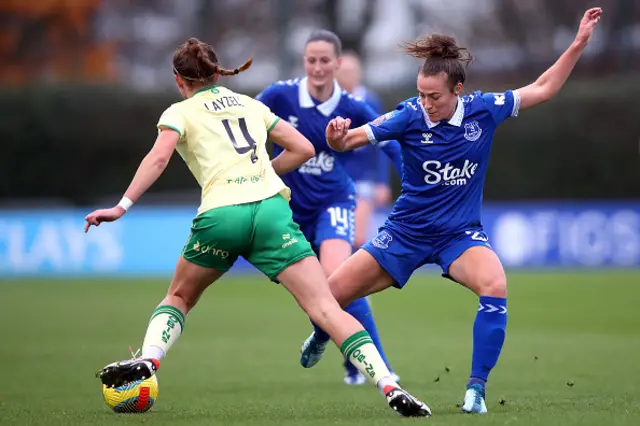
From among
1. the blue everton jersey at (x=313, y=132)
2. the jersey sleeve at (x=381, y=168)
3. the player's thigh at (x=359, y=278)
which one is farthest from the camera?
the jersey sleeve at (x=381, y=168)

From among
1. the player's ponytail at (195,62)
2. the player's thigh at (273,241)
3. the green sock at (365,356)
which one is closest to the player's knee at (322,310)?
the green sock at (365,356)

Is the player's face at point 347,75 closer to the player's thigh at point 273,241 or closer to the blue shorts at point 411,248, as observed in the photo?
the blue shorts at point 411,248

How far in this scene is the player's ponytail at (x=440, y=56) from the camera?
6832mm

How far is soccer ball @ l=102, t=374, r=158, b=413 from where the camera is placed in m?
6.71

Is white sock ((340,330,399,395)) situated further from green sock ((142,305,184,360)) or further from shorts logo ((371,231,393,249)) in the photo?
green sock ((142,305,184,360))

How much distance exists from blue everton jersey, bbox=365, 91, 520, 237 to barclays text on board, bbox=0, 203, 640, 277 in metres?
13.8

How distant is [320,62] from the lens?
881cm

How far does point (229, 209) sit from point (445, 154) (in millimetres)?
1388

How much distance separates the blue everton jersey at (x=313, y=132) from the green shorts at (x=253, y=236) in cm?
226

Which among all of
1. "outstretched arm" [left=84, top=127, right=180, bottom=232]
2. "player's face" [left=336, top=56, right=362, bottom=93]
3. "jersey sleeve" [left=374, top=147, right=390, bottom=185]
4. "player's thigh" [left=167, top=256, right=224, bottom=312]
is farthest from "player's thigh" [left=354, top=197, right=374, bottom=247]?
"outstretched arm" [left=84, top=127, right=180, bottom=232]

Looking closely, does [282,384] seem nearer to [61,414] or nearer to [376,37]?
[61,414]

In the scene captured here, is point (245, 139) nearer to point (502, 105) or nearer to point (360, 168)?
point (502, 105)

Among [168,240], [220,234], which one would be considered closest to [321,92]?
[220,234]

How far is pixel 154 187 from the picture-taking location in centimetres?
2561
